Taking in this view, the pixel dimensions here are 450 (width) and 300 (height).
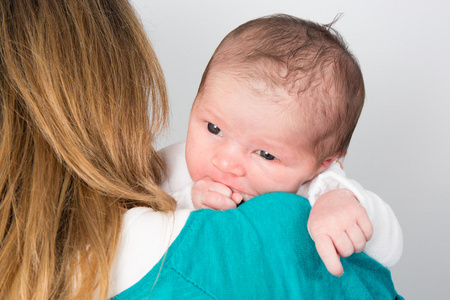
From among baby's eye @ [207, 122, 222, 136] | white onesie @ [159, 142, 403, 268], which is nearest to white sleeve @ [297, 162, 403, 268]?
white onesie @ [159, 142, 403, 268]

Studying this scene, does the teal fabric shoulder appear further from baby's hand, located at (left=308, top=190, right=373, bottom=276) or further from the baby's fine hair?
the baby's fine hair

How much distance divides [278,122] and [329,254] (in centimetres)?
37

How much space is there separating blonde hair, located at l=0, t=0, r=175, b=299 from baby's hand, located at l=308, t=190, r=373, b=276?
0.27 meters

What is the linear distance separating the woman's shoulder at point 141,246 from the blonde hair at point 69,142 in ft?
0.08

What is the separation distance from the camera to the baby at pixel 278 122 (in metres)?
1.20

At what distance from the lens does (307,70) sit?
1.23 m

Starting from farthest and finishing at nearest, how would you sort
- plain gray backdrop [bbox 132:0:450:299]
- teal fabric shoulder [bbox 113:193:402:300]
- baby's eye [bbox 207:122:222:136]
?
plain gray backdrop [bbox 132:0:450:299] → baby's eye [bbox 207:122:222:136] → teal fabric shoulder [bbox 113:193:402:300]

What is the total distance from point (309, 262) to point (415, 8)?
68.9 inches

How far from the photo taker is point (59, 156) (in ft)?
3.22

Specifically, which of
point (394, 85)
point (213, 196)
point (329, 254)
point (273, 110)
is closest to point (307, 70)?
point (273, 110)

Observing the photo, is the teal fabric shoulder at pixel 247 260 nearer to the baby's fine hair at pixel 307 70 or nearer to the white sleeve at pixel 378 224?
the white sleeve at pixel 378 224

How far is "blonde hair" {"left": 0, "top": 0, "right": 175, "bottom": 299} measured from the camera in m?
0.90

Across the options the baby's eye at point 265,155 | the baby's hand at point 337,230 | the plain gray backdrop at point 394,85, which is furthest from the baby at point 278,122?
the plain gray backdrop at point 394,85

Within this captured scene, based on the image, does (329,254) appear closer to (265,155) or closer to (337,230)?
(337,230)
